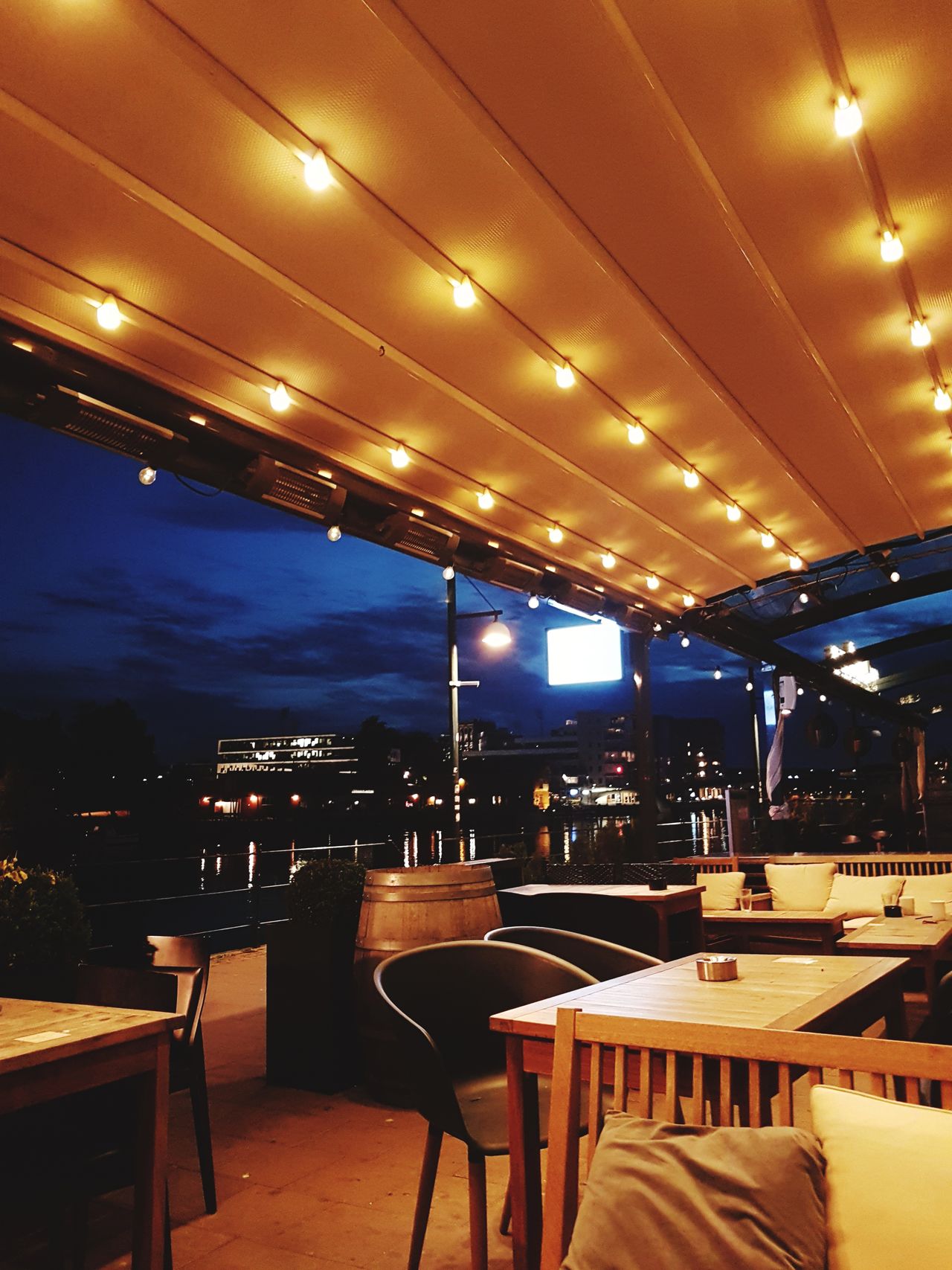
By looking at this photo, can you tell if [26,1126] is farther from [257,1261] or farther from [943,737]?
[943,737]

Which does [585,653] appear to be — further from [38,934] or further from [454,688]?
[38,934]

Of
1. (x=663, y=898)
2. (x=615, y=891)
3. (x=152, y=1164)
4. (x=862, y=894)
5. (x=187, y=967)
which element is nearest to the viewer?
(x=152, y=1164)

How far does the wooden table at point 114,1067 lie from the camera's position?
2148mm

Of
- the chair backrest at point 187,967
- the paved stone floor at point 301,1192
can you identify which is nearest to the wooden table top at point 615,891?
the paved stone floor at point 301,1192

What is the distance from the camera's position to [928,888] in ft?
22.5

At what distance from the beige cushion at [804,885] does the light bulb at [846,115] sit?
575cm

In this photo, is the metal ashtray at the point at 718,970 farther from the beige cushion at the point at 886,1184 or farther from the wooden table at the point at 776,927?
the wooden table at the point at 776,927

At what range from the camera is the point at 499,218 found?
10.7 feet

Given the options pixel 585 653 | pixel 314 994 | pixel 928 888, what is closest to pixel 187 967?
pixel 314 994

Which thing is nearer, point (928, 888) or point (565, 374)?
point (565, 374)

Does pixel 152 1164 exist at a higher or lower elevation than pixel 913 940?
lower

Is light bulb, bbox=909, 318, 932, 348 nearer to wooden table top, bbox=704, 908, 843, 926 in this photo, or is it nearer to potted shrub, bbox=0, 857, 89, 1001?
wooden table top, bbox=704, 908, 843, 926

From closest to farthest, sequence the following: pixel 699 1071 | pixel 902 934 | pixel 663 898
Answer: pixel 699 1071
pixel 902 934
pixel 663 898

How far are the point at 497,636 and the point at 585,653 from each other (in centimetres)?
170
